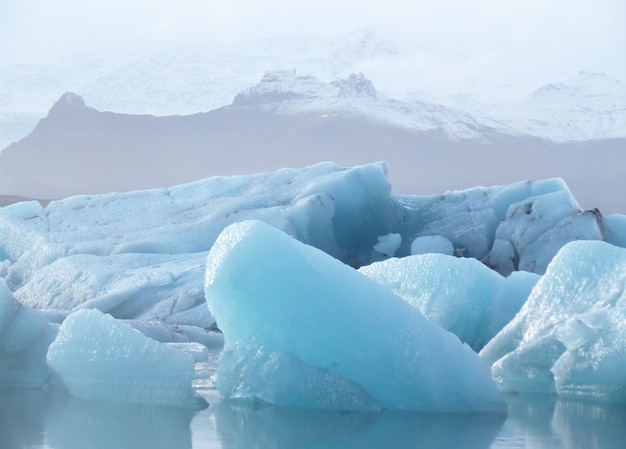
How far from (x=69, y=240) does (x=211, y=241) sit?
1560mm

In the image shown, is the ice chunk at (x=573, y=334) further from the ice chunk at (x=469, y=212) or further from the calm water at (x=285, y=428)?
the ice chunk at (x=469, y=212)

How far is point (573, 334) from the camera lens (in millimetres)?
5406

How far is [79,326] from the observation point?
5301 mm

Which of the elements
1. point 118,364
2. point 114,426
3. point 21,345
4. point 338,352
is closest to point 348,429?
point 338,352

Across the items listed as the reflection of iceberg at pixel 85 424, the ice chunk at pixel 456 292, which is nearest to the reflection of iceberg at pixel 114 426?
the reflection of iceberg at pixel 85 424

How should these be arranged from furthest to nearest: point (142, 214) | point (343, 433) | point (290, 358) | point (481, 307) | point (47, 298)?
point (142, 214) < point (47, 298) < point (481, 307) < point (290, 358) < point (343, 433)

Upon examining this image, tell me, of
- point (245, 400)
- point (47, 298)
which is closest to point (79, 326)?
point (245, 400)

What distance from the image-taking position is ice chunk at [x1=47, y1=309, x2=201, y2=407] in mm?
5137

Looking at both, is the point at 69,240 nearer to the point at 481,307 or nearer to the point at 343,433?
the point at 481,307

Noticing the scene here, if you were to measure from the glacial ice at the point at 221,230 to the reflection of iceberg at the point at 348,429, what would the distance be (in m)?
2.98

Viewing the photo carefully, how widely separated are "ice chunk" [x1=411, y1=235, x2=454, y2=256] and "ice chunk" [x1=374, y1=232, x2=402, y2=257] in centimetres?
20

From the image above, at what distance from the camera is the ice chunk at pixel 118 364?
5.14 m

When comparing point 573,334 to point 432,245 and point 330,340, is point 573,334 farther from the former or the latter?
point 432,245

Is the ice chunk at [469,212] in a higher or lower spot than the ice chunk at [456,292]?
lower
